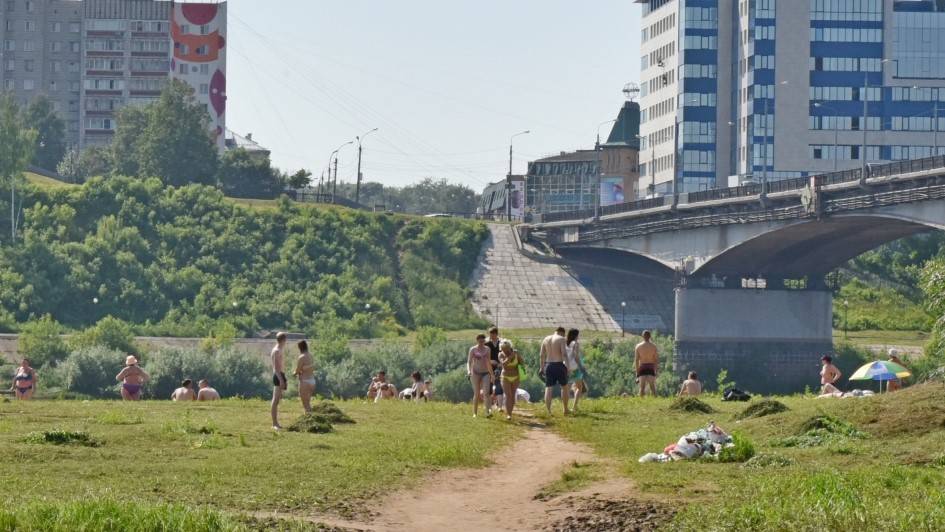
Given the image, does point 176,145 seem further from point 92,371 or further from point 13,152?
point 92,371

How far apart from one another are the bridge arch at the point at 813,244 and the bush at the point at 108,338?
34114 millimetres

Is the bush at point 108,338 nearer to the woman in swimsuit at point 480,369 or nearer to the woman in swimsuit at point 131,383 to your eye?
the woman in swimsuit at point 131,383

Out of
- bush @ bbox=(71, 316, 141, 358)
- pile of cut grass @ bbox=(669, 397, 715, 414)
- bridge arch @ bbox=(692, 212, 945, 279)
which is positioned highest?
bridge arch @ bbox=(692, 212, 945, 279)

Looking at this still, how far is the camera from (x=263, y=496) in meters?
21.2

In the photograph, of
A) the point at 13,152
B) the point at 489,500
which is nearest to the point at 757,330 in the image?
the point at 13,152

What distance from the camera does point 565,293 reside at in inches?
4707

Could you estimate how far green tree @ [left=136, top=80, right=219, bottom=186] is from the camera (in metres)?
144

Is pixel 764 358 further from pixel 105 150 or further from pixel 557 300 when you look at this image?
pixel 105 150

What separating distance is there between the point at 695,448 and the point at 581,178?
14785 centimetres

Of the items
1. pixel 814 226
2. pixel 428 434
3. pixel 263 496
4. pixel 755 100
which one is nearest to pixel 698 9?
pixel 755 100

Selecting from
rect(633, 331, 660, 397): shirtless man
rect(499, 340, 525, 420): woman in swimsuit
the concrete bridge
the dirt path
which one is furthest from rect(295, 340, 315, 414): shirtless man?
the concrete bridge

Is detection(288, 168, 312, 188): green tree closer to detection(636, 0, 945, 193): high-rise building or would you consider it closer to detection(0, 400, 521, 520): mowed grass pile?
detection(636, 0, 945, 193): high-rise building

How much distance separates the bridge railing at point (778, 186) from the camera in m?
82.1

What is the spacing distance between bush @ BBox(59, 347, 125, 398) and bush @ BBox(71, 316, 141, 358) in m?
7.51
